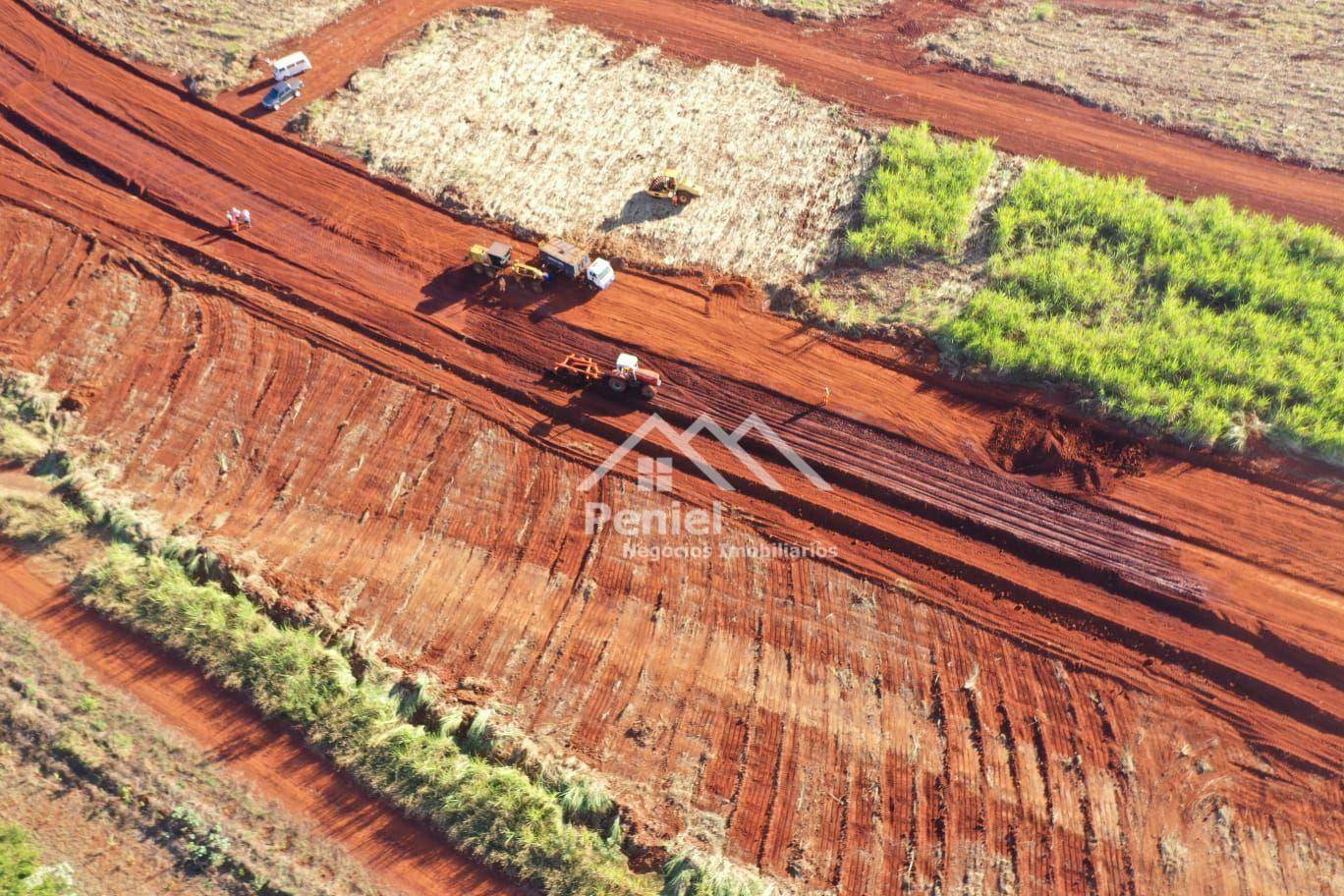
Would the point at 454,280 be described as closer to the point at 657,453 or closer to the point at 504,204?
the point at 504,204

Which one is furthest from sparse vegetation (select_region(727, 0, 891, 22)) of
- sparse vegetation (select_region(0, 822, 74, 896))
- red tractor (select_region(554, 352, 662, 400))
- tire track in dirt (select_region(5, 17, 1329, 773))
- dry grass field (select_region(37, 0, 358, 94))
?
sparse vegetation (select_region(0, 822, 74, 896))

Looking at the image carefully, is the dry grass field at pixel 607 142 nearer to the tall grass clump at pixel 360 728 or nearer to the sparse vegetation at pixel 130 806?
the tall grass clump at pixel 360 728

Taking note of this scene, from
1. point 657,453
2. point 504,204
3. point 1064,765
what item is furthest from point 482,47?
point 1064,765

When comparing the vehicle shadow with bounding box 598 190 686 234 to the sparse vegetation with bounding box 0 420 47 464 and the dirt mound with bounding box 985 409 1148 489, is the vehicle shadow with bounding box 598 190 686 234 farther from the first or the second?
the sparse vegetation with bounding box 0 420 47 464

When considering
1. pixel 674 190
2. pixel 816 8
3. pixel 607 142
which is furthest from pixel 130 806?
pixel 816 8
